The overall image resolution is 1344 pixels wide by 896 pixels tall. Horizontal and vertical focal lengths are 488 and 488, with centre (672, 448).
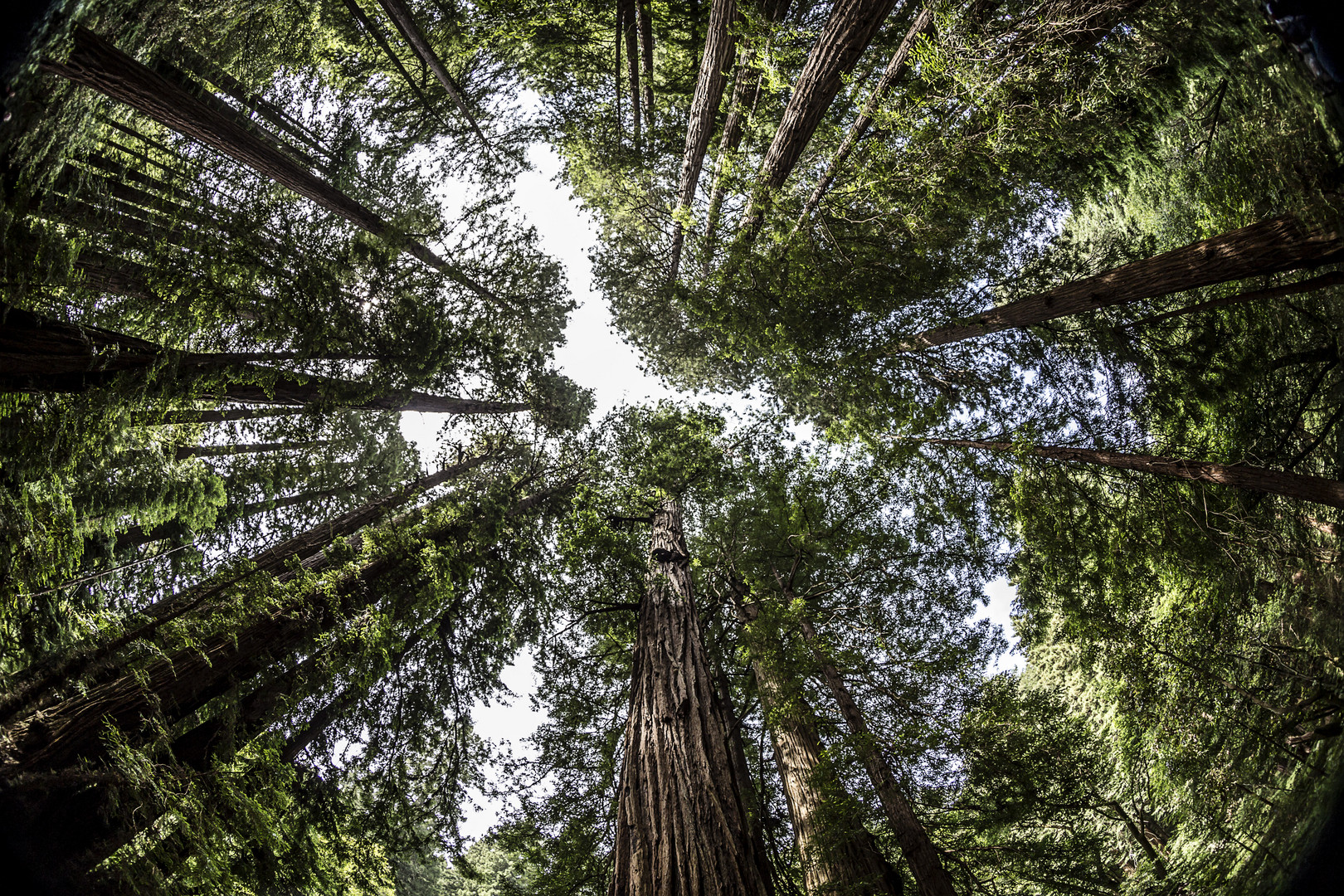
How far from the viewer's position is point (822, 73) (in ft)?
16.3

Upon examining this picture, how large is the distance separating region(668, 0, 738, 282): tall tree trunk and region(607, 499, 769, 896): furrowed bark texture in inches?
208

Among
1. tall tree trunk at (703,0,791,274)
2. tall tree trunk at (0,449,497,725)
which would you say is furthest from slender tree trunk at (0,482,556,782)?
tall tree trunk at (703,0,791,274)

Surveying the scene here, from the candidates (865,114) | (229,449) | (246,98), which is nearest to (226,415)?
(229,449)

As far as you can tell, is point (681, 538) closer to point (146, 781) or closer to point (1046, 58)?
point (146, 781)

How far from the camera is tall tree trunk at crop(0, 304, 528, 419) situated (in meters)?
3.38

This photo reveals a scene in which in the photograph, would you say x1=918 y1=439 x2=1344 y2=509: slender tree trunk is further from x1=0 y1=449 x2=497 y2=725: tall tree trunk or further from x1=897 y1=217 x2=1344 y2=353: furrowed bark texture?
x1=0 y1=449 x2=497 y2=725: tall tree trunk

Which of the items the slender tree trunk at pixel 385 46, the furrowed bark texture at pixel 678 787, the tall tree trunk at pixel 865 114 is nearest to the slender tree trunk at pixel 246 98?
the slender tree trunk at pixel 385 46

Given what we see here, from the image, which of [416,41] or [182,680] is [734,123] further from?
[182,680]

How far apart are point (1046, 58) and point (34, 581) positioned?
873 cm

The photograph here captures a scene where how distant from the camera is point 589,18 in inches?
331

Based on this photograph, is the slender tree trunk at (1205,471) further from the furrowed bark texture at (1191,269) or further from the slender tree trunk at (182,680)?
the slender tree trunk at (182,680)

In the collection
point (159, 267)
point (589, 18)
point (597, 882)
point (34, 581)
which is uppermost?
point (589, 18)

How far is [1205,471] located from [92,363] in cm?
915

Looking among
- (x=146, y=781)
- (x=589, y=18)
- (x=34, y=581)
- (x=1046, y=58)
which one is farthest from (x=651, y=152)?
(x=146, y=781)
